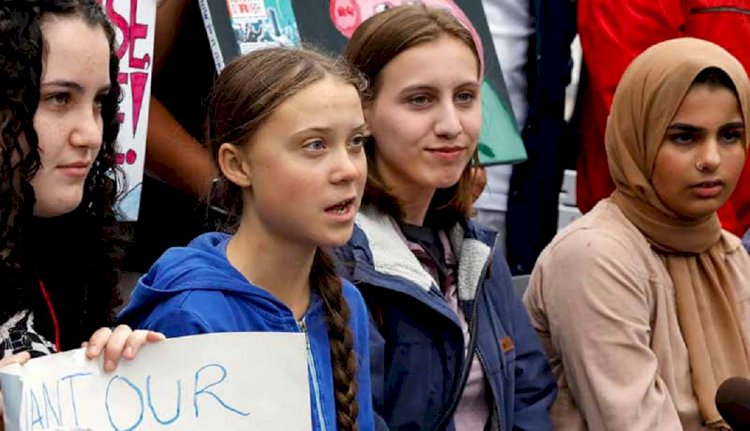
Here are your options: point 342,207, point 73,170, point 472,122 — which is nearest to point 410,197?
point 472,122

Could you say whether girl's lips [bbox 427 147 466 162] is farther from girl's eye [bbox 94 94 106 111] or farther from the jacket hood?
girl's eye [bbox 94 94 106 111]

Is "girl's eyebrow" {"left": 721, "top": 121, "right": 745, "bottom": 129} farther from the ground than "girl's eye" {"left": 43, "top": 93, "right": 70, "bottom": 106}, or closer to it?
closer to it

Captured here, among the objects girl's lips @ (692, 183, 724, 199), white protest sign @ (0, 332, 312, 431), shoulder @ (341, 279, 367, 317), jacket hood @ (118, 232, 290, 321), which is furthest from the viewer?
girl's lips @ (692, 183, 724, 199)

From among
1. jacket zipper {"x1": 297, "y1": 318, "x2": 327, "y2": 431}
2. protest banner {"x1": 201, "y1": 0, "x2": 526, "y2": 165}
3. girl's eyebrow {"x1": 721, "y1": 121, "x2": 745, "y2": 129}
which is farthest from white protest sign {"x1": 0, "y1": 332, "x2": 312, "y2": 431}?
girl's eyebrow {"x1": 721, "y1": 121, "x2": 745, "y2": 129}

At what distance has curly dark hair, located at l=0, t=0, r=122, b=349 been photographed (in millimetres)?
2674

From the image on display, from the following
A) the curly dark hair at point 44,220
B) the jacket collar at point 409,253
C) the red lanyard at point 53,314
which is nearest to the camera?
the curly dark hair at point 44,220

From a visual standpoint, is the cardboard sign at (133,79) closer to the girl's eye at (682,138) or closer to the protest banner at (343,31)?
the protest banner at (343,31)

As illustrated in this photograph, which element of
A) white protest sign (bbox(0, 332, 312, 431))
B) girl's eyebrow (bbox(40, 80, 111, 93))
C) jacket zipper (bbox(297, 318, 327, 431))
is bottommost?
jacket zipper (bbox(297, 318, 327, 431))

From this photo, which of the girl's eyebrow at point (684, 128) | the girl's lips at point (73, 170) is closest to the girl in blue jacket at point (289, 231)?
the girl's lips at point (73, 170)

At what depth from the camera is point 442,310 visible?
11.8ft

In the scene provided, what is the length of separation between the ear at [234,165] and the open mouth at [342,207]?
0.60 ft

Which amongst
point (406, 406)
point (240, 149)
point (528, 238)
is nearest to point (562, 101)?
point (528, 238)

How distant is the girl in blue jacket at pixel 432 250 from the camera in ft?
11.8

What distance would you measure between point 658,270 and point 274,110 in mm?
1490
